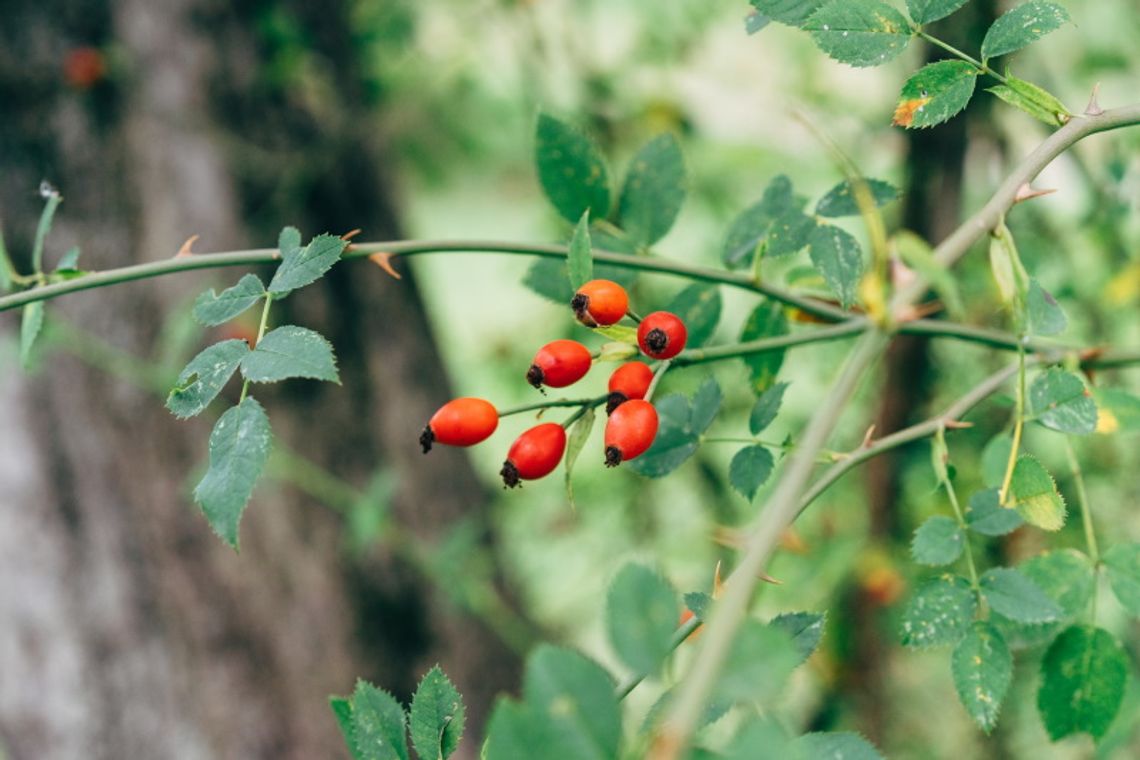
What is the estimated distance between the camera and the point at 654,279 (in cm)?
284

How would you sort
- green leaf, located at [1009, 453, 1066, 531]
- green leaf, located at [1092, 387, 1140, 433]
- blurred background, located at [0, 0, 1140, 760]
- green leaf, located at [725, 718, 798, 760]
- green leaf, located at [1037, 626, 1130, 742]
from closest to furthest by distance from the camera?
1. green leaf, located at [725, 718, 798, 760]
2. green leaf, located at [1009, 453, 1066, 531]
3. green leaf, located at [1037, 626, 1130, 742]
4. green leaf, located at [1092, 387, 1140, 433]
5. blurred background, located at [0, 0, 1140, 760]

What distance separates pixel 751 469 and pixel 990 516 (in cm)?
19

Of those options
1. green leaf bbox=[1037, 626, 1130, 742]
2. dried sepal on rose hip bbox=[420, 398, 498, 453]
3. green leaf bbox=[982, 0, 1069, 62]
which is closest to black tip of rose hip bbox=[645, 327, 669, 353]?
dried sepal on rose hip bbox=[420, 398, 498, 453]

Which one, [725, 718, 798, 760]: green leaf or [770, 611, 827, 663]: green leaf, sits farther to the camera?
[770, 611, 827, 663]: green leaf

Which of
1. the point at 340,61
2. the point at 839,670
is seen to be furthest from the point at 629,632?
the point at 340,61

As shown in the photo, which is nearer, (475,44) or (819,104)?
(819,104)

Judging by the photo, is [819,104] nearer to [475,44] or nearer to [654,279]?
[654,279]

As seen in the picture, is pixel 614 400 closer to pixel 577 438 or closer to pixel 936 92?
pixel 577 438

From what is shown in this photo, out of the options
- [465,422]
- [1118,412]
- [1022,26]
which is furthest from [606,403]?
[1118,412]

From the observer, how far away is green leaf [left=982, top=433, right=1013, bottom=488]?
958 millimetres

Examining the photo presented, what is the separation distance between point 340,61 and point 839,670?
212cm

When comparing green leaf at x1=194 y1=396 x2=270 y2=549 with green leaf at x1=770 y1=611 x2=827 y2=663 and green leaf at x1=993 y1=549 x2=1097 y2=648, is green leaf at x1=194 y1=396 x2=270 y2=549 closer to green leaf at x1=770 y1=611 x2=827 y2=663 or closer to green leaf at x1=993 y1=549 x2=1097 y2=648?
green leaf at x1=770 y1=611 x2=827 y2=663

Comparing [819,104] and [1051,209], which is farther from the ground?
[819,104]

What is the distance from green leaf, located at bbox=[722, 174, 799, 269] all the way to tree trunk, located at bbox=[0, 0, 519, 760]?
58.8 inches
